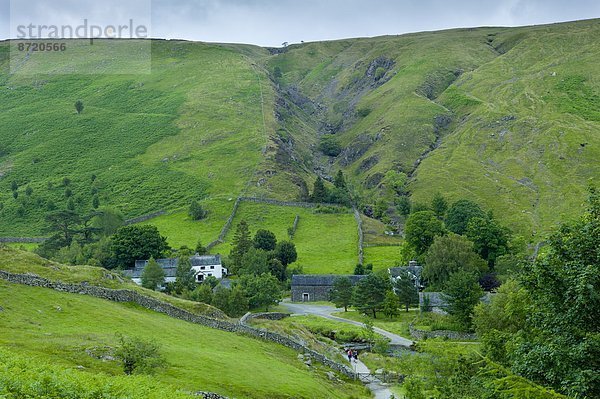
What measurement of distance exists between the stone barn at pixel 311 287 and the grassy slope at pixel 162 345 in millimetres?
53656

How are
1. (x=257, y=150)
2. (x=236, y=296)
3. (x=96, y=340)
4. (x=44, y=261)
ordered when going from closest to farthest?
1. (x=96, y=340)
2. (x=44, y=261)
3. (x=236, y=296)
4. (x=257, y=150)

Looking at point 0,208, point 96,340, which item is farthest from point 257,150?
point 96,340

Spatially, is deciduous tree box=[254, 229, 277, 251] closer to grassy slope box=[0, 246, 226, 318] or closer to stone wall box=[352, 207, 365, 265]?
stone wall box=[352, 207, 365, 265]

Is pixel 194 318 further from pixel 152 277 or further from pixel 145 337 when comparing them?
pixel 152 277

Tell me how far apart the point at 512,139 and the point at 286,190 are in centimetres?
8145

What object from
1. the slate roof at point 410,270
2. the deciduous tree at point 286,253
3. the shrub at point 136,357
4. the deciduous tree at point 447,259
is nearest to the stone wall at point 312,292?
the slate roof at point 410,270

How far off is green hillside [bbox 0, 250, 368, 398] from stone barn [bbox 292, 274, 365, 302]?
53.5 meters

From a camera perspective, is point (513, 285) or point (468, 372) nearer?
point (468, 372)

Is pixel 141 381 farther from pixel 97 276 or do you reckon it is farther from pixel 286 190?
pixel 286 190

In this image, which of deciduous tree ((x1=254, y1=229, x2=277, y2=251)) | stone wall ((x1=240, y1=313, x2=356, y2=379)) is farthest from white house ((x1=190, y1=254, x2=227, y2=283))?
stone wall ((x1=240, y1=313, x2=356, y2=379))

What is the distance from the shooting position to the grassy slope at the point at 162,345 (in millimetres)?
35031

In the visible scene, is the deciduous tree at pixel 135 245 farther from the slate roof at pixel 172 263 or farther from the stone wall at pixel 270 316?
the stone wall at pixel 270 316

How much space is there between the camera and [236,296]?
273 feet

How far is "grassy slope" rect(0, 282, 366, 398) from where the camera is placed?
35.0 metres
